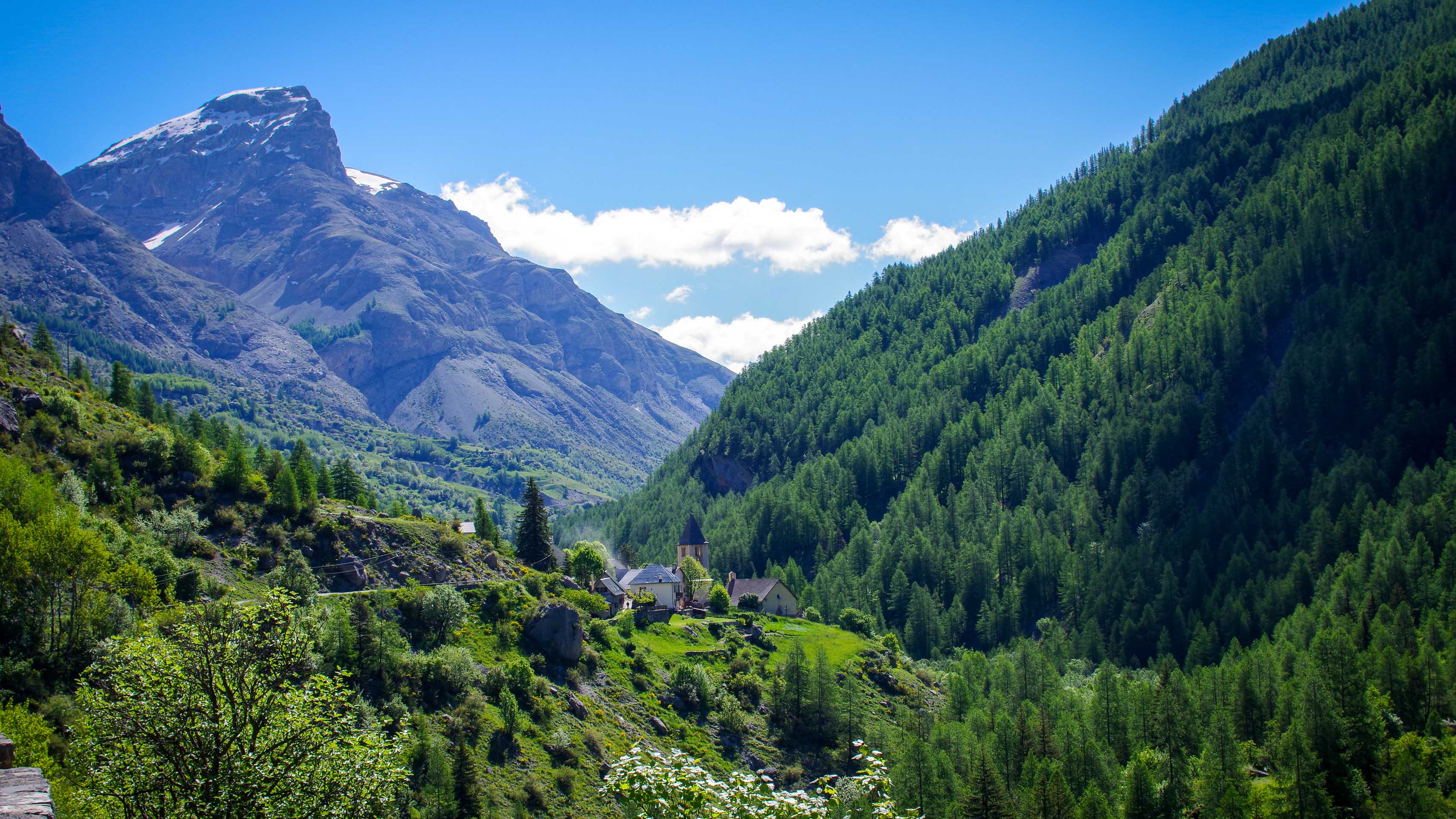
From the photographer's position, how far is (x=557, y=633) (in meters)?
80.4

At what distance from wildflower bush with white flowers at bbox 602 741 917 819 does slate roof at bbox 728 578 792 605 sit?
11069 cm

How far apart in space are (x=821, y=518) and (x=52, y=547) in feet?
475

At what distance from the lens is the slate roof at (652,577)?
12838 cm

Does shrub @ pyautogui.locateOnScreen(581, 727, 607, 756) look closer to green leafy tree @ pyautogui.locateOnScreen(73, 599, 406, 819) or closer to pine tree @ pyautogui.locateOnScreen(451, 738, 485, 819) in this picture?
pine tree @ pyautogui.locateOnScreen(451, 738, 485, 819)

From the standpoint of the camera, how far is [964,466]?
185500 millimetres

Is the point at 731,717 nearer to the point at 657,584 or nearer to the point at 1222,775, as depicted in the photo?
the point at 1222,775

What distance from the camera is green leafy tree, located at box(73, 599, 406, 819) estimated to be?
24.9 meters

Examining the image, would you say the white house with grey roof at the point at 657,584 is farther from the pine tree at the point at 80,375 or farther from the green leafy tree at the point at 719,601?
the pine tree at the point at 80,375

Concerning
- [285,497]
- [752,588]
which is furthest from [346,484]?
[752,588]

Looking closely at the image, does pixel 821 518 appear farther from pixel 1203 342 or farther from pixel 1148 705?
pixel 1148 705

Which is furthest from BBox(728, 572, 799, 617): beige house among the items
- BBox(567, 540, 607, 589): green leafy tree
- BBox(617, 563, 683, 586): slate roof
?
BBox(567, 540, 607, 589): green leafy tree

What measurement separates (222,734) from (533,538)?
251ft

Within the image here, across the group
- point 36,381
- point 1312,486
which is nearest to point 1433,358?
point 1312,486

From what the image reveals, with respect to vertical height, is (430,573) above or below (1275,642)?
above
